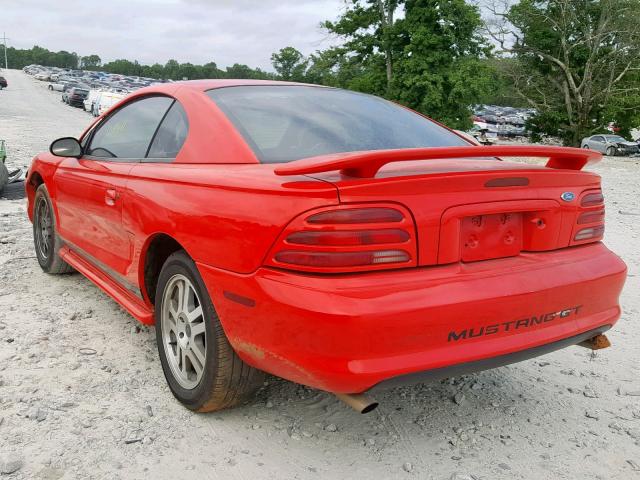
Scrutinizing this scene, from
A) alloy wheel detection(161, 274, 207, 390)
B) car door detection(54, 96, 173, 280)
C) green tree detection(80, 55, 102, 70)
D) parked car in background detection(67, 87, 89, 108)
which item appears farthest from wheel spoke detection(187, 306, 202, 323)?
green tree detection(80, 55, 102, 70)

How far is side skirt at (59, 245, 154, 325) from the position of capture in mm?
3119

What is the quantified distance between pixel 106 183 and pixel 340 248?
6.29ft

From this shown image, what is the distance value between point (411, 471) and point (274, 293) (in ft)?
3.11

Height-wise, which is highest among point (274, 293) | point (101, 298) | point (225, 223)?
point (225, 223)

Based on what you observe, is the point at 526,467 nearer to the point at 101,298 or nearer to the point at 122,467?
the point at 122,467

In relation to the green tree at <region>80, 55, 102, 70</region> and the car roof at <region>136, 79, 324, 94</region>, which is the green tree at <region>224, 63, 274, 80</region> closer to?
the green tree at <region>80, 55, 102, 70</region>

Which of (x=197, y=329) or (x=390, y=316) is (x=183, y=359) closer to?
(x=197, y=329)

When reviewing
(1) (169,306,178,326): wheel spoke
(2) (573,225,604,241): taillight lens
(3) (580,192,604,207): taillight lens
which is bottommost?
(1) (169,306,178,326): wheel spoke

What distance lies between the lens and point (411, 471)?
2.37 metres

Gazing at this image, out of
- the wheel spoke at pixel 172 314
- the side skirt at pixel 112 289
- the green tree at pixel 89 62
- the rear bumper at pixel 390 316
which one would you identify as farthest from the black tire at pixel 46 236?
the green tree at pixel 89 62

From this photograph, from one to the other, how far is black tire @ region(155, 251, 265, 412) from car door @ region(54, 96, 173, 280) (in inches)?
24.2

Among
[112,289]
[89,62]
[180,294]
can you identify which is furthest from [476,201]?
[89,62]

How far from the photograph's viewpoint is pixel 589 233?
2.65 meters

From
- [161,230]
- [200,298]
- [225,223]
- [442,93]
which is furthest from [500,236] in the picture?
[442,93]
